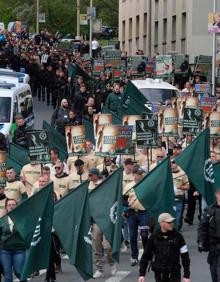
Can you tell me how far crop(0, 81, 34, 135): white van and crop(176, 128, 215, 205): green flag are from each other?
33.1 feet

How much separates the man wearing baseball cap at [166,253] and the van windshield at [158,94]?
2073cm

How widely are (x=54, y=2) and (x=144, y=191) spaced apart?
257ft

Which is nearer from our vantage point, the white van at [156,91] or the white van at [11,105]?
the white van at [11,105]

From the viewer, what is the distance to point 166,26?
205ft

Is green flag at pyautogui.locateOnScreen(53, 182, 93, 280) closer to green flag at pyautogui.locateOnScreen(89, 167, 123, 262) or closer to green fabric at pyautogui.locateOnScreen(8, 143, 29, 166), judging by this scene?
green flag at pyautogui.locateOnScreen(89, 167, 123, 262)

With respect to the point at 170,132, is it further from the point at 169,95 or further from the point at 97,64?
the point at 97,64

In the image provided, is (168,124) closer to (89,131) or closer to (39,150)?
(89,131)

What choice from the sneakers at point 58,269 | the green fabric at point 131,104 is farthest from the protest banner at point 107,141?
the green fabric at point 131,104

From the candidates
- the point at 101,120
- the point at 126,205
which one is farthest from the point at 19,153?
the point at 126,205

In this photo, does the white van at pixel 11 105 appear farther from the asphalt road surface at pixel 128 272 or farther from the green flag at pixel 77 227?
the green flag at pixel 77 227

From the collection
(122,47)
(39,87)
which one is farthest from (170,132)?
(122,47)

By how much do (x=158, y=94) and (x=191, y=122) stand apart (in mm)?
10963

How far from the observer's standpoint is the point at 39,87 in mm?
49281

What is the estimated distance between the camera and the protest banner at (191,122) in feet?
83.5
